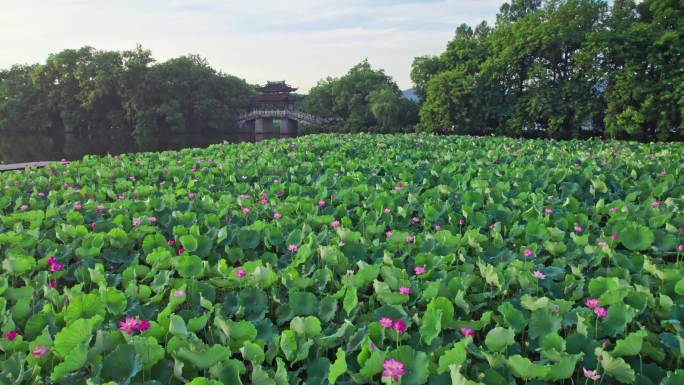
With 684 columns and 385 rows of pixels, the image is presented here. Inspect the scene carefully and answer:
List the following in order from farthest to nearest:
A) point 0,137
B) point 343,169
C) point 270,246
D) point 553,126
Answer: point 0,137 < point 553,126 < point 343,169 < point 270,246

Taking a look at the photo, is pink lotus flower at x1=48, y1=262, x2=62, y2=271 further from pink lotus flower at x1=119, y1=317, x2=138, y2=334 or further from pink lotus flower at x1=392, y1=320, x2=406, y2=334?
pink lotus flower at x1=392, y1=320, x2=406, y2=334

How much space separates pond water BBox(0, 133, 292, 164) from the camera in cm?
3253

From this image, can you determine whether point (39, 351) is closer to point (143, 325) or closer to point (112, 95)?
point (143, 325)

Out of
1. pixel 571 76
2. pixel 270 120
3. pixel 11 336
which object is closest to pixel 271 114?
pixel 270 120

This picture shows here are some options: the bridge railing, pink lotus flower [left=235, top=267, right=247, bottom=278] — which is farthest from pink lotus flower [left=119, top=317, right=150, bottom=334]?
the bridge railing

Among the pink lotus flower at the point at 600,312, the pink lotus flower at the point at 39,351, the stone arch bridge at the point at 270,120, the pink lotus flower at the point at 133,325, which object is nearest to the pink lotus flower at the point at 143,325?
the pink lotus flower at the point at 133,325

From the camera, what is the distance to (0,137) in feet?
141

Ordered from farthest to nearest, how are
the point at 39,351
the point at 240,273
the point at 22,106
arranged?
the point at 22,106, the point at 240,273, the point at 39,351

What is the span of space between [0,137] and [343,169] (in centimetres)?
4846

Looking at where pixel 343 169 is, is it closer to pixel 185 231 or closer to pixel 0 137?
pixel 185 231

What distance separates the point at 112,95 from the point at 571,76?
40.3 meters

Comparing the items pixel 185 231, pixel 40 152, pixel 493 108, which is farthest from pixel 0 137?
pixel 185 231

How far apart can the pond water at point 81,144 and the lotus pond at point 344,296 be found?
3203cm

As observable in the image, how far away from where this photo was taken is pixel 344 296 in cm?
230
